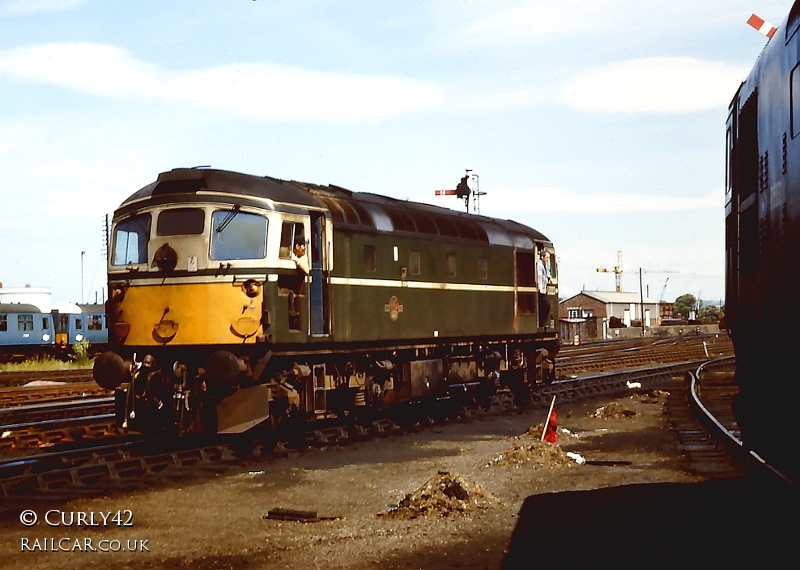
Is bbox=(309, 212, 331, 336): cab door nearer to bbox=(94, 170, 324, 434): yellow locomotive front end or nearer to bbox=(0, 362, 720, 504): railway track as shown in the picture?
bbox=(94, 170, 324, 434): yellow locomotive front end

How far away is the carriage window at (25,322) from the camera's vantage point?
159 ft

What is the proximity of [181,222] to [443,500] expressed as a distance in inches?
255

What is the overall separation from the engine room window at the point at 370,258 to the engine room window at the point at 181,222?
3427 mm

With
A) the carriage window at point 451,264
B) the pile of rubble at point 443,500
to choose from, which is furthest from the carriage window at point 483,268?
the pile of rubble at point 443,500

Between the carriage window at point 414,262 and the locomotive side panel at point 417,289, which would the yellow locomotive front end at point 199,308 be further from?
the carriage window at point 414,262

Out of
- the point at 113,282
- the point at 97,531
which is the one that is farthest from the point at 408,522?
the point at 113,282

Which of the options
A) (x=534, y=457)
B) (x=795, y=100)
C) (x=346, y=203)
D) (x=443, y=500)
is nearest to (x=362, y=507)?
(x=443, y=500)

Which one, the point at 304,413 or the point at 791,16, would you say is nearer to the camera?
the point at 791,16

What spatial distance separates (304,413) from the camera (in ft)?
51.2

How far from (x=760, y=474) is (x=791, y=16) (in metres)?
4.55

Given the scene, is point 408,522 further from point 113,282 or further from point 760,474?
point 113,282

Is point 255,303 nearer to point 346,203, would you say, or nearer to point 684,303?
point 346,203

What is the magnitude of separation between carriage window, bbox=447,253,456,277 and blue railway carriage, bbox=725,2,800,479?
31.6 feet

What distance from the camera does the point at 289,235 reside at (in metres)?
14.9
